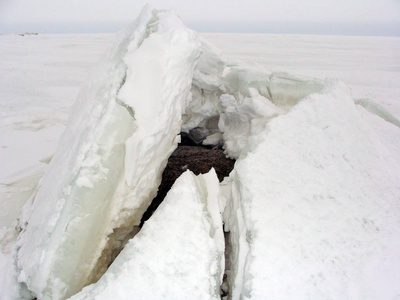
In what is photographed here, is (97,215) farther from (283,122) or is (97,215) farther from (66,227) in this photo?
(283,122)

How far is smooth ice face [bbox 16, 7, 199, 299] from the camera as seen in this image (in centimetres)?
121

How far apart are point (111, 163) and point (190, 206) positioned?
0.41 meters

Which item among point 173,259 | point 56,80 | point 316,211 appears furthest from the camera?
point 56,80

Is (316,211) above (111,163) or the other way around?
the other way around

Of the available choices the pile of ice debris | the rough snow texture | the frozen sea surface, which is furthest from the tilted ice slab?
the frozen sea surface

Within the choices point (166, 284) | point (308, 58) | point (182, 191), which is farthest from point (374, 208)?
point (308, 58)

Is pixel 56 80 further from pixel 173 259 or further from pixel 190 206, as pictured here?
pixel 173 259

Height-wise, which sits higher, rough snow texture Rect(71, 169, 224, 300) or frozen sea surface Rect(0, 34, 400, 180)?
frozen sea surface Rect(0, 34, 400, 180)

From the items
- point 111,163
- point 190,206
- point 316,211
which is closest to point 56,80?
point 111,163

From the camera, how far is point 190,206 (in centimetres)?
127

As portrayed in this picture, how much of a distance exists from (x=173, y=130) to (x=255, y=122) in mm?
781

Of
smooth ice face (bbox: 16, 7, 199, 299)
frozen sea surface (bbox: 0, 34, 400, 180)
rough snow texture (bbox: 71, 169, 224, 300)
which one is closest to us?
rough snow texture (bbox: 71, 169, 224, 300)

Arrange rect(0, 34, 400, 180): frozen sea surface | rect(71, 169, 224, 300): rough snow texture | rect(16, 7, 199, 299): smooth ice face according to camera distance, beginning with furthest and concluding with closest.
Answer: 1. rect(0, 34, 400, 180): frozen sea surface
2. rect(16, 7, 199, 299): smooth ice face
3. rect(71, 169, 224, 300): rough snow texture

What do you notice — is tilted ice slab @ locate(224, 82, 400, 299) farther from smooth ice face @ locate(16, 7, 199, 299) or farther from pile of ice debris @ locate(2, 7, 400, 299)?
smooth ice face @ locate(16, 7, 199, 299)
